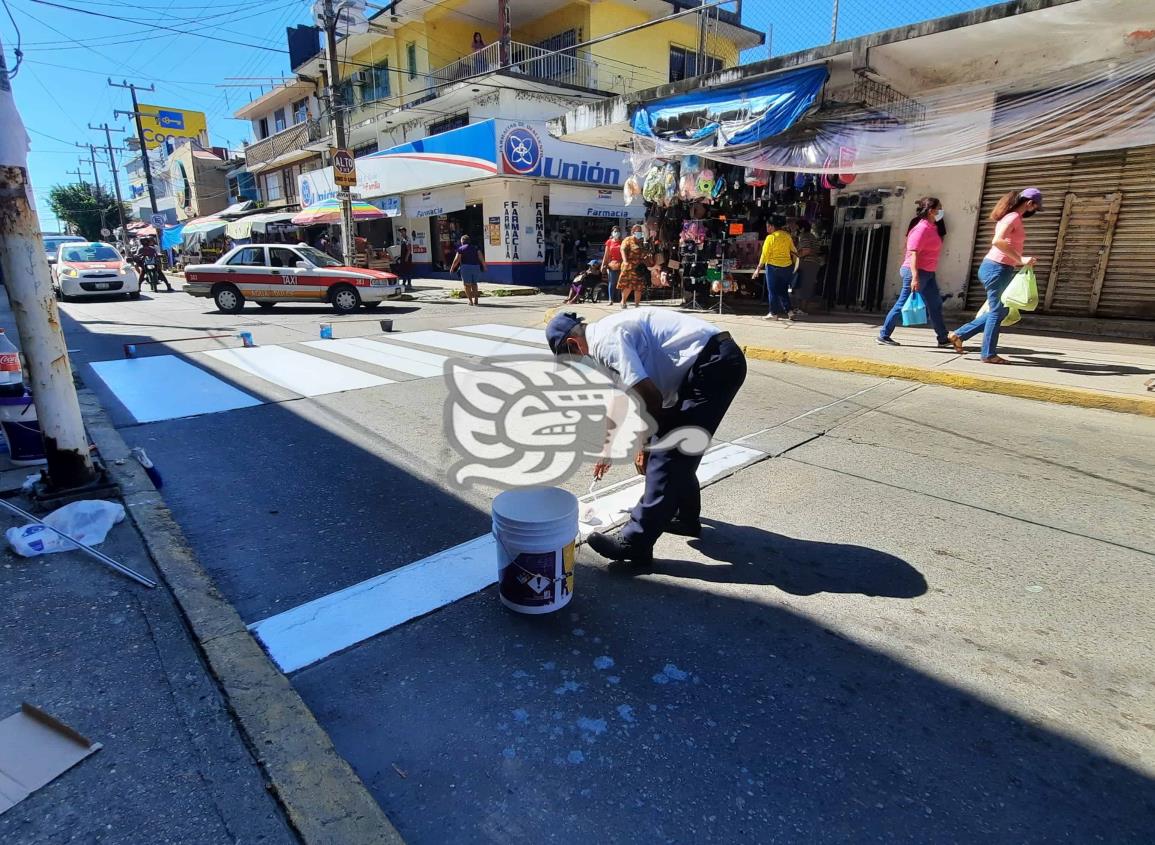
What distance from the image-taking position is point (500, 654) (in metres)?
2.63

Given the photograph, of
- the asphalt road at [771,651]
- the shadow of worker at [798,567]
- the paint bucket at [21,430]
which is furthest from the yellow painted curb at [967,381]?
the paint bucket at [21,430]

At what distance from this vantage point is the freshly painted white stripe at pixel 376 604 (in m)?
2.69

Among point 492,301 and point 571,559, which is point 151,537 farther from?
point 492,301

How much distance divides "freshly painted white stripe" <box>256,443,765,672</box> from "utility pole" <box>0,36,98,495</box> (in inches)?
79.0

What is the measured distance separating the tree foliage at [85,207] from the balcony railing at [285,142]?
38.5 meters

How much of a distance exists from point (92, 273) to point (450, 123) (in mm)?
13756

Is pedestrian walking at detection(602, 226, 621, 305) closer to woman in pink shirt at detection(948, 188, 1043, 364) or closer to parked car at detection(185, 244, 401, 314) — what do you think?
parked car at detection(185, 244, 401, 314)

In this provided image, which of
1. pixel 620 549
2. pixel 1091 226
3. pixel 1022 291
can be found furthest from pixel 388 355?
pixel 1091 226

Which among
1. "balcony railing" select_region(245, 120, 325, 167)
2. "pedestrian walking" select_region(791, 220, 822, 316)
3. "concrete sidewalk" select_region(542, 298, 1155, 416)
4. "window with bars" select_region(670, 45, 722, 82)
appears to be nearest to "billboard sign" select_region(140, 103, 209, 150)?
"balcony railing" select_region(245, 120, 325, 167)

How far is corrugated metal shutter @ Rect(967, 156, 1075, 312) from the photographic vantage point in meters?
9.27

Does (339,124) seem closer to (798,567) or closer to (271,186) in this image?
(798,567)

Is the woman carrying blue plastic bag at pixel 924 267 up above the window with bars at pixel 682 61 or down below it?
below

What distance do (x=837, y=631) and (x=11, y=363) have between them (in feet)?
17.5

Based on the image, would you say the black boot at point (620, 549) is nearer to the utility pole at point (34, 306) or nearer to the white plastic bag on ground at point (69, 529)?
→ the white plastic bag on ground at point (69, 529)
